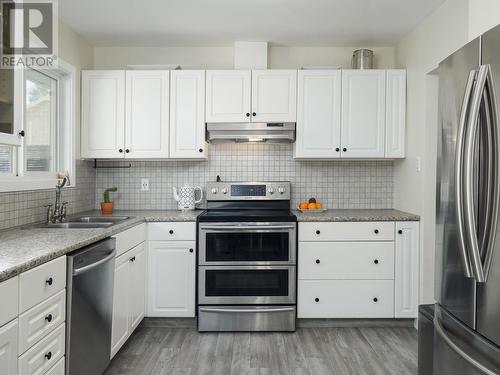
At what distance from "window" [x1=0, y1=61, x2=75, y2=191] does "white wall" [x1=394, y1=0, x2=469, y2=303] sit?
8.87 ft

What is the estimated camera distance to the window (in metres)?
1.74

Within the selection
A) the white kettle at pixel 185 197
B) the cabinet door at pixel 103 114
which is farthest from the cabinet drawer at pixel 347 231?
the cabinet door at pixel 103 114

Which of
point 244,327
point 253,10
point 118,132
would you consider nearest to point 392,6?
point 253,10

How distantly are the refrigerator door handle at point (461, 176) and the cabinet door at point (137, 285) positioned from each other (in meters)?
2.11

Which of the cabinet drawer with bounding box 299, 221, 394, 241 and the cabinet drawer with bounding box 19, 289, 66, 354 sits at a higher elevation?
the cabinet drawer with bounding box 299, 221, 394, 241

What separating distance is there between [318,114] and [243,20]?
0.99 meters

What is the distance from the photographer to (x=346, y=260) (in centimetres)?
296

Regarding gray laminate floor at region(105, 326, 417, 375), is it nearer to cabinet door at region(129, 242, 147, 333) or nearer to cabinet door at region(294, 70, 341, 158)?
cabinet door at region(129, 242, 147, 333)

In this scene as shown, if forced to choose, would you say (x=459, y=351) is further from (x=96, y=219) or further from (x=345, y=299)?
(x=96, y=219)

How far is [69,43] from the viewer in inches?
119

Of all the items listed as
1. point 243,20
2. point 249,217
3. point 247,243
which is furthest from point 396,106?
point 247,243

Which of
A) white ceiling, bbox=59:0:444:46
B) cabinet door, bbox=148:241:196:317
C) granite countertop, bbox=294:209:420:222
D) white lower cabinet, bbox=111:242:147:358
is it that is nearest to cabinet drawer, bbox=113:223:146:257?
white lower cabinet, bbox=111:242:147:358

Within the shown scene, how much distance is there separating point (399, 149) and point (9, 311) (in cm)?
297

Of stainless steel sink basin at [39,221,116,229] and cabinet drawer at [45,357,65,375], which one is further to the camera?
stainless steel sink basin at [39,221,116,229]
